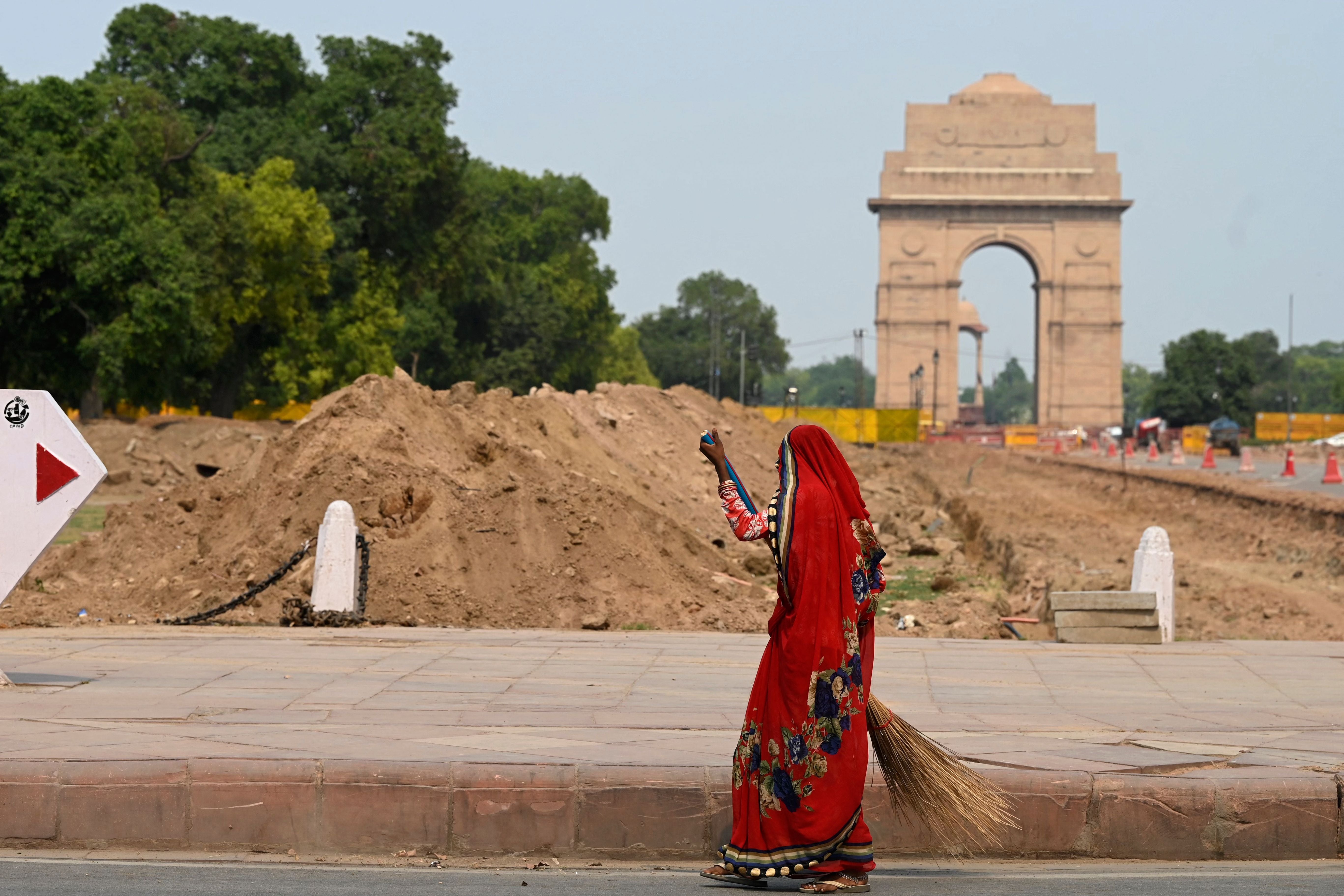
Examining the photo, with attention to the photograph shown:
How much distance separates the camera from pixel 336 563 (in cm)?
1302

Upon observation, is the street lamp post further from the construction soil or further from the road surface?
the road surface

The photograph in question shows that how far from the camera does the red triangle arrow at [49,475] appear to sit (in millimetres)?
8633

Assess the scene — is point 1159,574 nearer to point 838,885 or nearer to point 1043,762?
point 1043,762

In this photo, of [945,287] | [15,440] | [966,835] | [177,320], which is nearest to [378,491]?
[15,440]

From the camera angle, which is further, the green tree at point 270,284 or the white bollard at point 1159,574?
the green tree at point 270,284

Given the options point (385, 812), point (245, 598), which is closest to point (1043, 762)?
point (385, 812)

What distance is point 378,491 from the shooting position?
15.3 m

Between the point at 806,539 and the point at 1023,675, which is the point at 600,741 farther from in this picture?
the point at 1023,675

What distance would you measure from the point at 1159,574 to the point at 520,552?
5566 millimetres

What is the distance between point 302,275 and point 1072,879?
149 feet

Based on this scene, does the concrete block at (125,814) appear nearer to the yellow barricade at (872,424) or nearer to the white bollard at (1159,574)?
the white bollard at (1159,574)

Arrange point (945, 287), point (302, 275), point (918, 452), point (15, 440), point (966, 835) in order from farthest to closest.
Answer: point (945, 287), point (918, 452), point (302, 275), point (15, 440), point (966, 835)

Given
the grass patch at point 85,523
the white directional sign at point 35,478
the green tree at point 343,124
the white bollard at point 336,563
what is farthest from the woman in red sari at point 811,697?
the green tree at point 343,124

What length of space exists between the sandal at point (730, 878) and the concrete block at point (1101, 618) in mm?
7272
